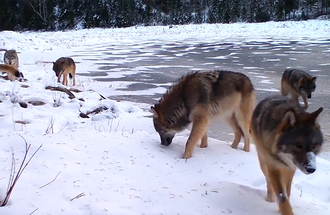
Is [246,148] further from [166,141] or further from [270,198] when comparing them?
[270,198]

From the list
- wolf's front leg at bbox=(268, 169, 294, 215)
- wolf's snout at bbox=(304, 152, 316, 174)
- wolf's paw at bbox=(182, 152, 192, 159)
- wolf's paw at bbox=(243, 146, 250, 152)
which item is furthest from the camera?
wolf's paw at bbox=(243, 146, 250, 152)

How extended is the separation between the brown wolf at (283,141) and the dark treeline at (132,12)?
195ft

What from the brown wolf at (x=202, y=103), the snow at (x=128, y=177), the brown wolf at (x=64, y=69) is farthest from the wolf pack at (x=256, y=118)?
the brown wolf at (x=64, y=69)

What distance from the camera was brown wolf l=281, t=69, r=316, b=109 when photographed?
973 centimetres

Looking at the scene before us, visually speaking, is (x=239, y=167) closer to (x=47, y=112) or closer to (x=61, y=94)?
(x=47, y=112)

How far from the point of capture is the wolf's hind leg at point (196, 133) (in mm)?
5848

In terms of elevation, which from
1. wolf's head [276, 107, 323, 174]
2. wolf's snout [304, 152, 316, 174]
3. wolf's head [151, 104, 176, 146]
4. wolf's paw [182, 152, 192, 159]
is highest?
wolf's head [276, 107, 323, 174]

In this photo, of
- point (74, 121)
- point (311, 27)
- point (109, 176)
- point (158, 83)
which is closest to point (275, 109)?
point (109, 176)

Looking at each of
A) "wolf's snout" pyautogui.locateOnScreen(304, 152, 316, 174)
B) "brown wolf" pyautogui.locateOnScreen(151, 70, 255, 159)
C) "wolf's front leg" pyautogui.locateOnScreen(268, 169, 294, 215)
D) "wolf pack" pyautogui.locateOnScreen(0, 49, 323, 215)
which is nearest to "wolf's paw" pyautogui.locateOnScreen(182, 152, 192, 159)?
"wolf pack" pyautogui.locateOnScreen(0, 49, 323, 215)

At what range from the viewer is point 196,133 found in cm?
599

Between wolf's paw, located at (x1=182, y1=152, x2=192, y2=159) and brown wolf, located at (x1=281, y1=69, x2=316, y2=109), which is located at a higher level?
brown wolf, located at (x1=281, y1=69, x2=316, y2=109)

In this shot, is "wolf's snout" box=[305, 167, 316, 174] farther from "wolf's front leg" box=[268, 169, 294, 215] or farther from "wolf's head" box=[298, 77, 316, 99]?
"wolf's head" box=[298, 77, 316, 99]

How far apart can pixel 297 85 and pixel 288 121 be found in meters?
6.64

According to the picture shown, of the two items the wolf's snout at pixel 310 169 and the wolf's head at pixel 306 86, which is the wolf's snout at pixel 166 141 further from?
the wolf's head at pixel 306 86
